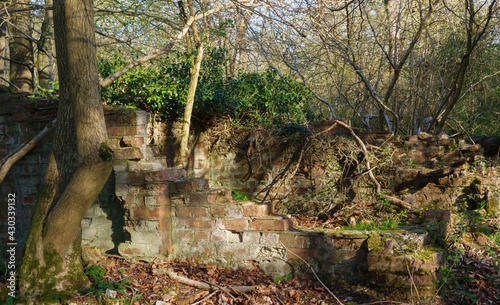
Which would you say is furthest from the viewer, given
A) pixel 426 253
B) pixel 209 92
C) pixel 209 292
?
pixel 209 92

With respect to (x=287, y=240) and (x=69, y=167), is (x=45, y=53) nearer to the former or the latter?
(x=69, y=167)

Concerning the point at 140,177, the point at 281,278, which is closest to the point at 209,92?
the point at 140,177

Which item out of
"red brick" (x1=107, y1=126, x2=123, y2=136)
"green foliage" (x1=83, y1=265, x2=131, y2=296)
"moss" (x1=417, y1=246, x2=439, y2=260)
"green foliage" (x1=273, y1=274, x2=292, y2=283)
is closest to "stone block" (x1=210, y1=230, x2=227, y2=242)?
"green foliage" (x1=273, y1=274, x2=292, y2=283)

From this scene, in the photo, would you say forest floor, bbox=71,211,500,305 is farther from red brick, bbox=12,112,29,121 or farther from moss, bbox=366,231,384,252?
red brick, bbox=12,112,29,121

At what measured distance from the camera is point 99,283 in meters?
3.19

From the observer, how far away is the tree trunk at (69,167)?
2934mm

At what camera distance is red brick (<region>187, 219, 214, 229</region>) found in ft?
12.7

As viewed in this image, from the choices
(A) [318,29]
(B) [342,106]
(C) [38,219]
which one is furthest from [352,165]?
(B) [342,106]

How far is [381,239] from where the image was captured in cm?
346

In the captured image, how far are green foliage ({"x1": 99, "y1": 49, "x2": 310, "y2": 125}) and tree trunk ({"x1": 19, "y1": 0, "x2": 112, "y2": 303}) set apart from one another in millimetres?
2828

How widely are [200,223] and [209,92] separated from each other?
328cm

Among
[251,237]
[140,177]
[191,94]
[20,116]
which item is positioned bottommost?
[251,237]

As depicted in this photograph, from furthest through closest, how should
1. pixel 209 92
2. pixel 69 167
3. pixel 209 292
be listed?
pixel 209 92 → pixel 209 292 → pixel 69 167

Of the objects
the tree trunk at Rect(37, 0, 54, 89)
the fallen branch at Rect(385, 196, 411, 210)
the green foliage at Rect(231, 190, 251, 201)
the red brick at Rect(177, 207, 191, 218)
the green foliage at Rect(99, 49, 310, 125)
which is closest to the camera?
the red brick at Rect(177, 207, 191, 218)
